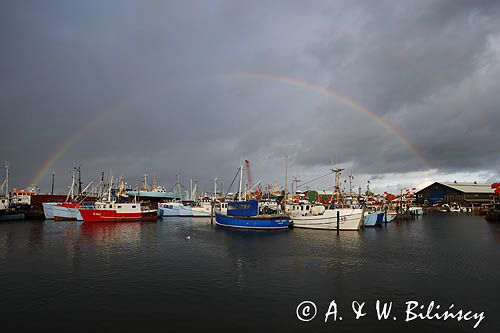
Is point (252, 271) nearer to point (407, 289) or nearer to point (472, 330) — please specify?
point (407, 289)

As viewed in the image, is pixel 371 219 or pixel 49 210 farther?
pixel 49 210

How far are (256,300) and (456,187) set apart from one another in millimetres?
210527

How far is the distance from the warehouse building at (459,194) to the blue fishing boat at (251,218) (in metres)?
162

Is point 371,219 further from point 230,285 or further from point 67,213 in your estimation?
point 67,213

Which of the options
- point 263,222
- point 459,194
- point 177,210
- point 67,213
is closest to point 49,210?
Answer: point 67,213

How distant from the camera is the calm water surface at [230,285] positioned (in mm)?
17969

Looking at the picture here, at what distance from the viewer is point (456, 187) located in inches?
7436

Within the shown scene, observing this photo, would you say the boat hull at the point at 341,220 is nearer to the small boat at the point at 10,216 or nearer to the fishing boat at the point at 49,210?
the fishing boat at the point at 49,210

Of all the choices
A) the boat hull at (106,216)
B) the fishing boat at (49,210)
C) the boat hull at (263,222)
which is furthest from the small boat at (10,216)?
the boat hull at (263,222)

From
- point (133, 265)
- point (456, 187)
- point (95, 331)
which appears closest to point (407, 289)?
point (95, 331)

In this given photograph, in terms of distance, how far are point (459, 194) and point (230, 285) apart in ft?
665
